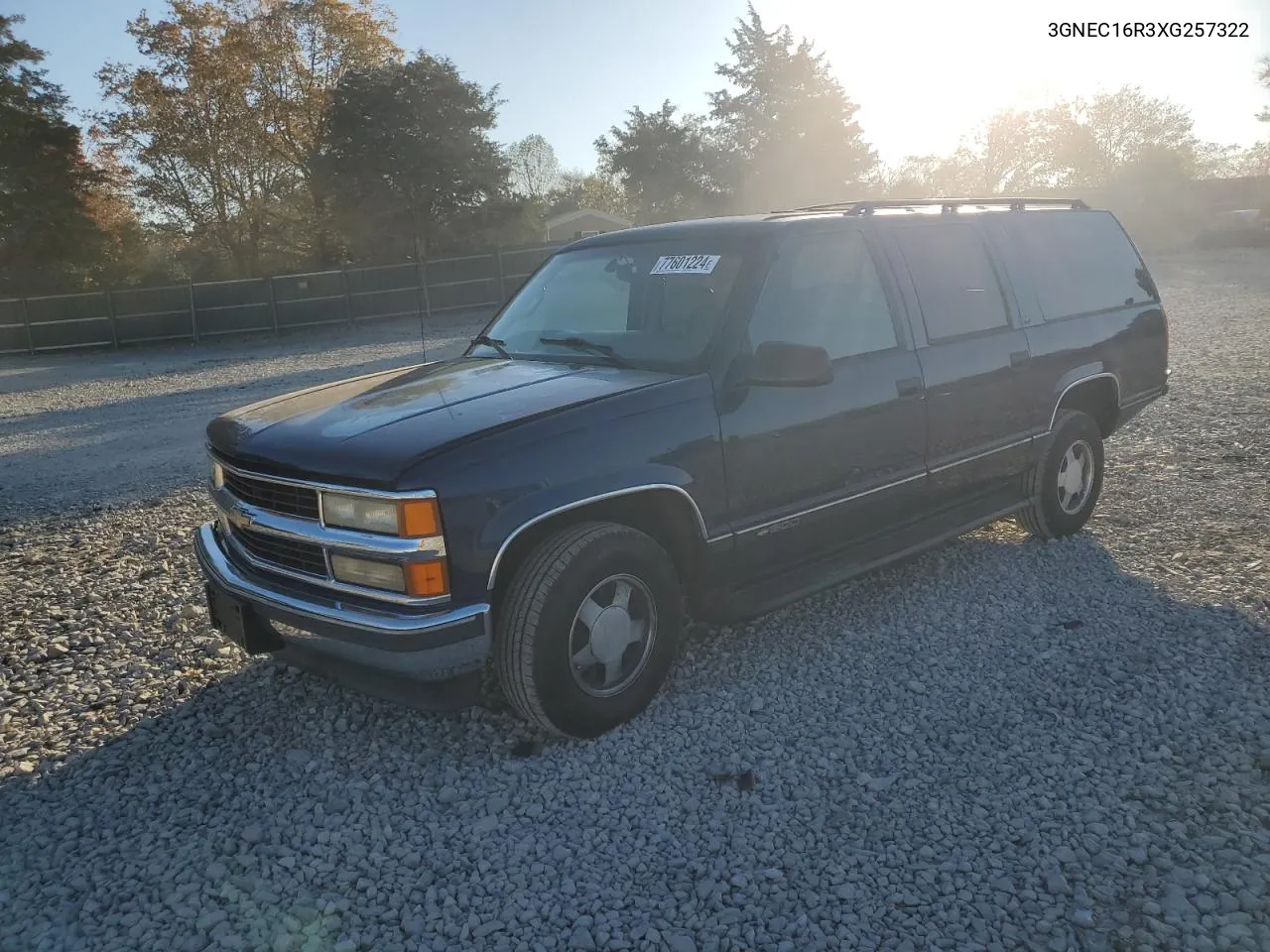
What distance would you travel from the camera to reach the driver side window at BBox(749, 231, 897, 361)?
418cm

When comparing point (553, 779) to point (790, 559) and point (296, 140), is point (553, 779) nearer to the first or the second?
Answer: point (790, 559)

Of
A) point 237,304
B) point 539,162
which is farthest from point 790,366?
point 539,162

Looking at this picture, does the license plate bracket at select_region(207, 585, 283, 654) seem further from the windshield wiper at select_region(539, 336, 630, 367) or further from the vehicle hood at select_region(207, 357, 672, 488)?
the windshield wiper at select_region(539, 336, 630, 367)

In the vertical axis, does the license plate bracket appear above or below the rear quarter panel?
below

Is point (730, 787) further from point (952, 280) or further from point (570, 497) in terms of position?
point (952, 280)

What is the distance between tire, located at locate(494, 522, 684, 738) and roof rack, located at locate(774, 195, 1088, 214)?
7.03ft

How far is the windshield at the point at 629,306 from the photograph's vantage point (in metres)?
4.12

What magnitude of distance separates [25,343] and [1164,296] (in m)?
28.0

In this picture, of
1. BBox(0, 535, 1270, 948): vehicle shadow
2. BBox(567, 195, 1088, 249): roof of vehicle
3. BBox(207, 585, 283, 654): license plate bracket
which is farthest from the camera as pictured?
BBox(567, 195, 1088, 249): roof of vehicle

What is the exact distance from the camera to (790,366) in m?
3.79

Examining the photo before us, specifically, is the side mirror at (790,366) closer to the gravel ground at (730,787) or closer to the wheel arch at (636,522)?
the wheel arch at (636,522)

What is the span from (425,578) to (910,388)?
2524 millimetres

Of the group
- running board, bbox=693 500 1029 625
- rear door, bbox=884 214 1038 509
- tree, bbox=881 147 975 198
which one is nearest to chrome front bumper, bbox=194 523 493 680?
running board, bbox=693 500 1029 625

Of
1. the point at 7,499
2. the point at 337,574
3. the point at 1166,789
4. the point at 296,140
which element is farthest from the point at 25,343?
the point at 1166,789
